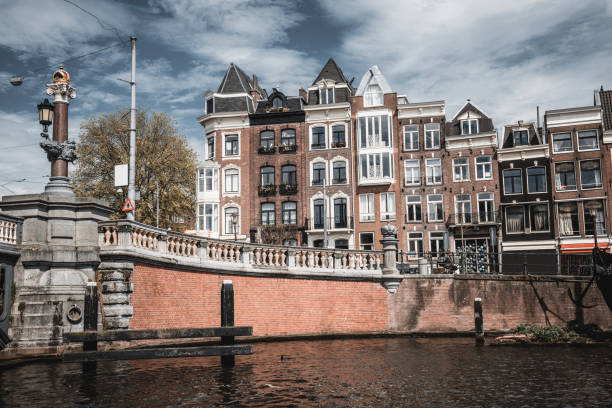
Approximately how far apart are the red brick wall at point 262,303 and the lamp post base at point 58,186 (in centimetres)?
296

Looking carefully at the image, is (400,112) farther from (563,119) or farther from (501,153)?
(563,119)

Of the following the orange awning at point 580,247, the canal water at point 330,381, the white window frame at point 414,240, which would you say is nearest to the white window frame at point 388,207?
the white window frame at point 414,240

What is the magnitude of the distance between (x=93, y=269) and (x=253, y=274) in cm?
612

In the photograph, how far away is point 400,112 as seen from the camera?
4206 centimetres

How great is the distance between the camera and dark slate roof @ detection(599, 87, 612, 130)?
127ft

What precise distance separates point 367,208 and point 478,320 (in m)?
20.3

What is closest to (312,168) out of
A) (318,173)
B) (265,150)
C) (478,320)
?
(318,173)

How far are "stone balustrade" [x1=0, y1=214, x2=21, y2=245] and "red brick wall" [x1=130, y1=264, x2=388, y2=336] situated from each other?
3.32 m

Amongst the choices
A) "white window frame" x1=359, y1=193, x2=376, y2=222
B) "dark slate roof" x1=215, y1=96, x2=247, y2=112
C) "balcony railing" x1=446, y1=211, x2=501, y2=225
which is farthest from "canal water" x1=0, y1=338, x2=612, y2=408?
"dark slate roof" x1=215, y1=96, x2=247, y2=112

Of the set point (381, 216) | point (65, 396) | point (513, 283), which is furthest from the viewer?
point (381, 216)

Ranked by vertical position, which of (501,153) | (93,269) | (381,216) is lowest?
(93,269)

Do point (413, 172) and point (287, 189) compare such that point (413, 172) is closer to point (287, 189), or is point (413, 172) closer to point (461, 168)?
point (461, 168)

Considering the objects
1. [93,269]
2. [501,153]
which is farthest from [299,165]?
[93,269]

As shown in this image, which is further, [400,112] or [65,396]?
[400,112]
